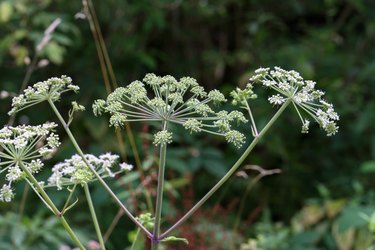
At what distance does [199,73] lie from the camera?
6.07m

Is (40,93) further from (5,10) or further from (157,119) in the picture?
(5,10)

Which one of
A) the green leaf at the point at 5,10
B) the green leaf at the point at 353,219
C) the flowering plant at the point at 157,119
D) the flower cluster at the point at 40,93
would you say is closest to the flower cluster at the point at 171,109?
the flowering plant at the point at 157,119

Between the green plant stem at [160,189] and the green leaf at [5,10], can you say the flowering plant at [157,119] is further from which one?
the green leaf at [5,10]

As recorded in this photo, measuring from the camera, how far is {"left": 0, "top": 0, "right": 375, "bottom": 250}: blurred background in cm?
464

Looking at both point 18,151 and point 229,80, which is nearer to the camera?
point 18,151

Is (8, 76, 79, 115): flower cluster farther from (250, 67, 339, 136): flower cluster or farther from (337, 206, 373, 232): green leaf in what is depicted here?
(337, 206, 373, 232): green leaf

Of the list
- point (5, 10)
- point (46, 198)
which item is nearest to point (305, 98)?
point (46, 198)

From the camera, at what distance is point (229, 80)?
6395 mm

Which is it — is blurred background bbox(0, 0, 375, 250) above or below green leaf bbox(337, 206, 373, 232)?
above

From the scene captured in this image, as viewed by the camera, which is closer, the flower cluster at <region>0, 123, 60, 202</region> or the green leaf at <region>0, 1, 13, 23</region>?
the flower cluster at <region>0, 123, 60, 202</region>

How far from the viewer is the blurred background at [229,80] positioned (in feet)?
15.2

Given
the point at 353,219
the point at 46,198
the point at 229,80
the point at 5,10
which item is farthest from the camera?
the point at 229,80

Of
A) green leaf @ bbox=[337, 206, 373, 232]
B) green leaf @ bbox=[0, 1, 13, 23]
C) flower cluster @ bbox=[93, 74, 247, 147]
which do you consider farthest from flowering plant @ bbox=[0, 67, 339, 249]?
green leaf @ bbox=[0, 1, 13, 23]

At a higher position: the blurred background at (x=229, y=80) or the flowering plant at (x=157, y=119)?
the blurred background at (x=229, y=80)
